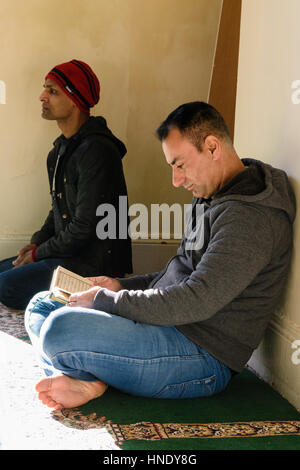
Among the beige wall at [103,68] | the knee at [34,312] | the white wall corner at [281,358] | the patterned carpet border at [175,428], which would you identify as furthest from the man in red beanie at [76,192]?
the patterned carpet border at [175,428]

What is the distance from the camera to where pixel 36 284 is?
3.44 m

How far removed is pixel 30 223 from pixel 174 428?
2.58 metres

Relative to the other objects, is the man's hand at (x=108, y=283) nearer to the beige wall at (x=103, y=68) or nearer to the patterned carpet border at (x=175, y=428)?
the patterned carpet border at (x=175, y=428)

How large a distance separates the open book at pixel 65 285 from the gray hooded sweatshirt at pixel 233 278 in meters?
0.17

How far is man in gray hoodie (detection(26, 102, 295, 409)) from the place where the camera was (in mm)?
1914

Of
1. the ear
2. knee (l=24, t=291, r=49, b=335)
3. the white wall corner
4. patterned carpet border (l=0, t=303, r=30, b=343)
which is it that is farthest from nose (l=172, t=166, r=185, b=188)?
patterned carpet border (l=0, t=303, r=30, b=343)

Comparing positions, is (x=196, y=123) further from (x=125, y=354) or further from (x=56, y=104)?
(x=56, y=104)

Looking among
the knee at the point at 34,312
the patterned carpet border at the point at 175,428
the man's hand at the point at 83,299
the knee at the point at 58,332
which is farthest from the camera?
the knee at the point at 34,312

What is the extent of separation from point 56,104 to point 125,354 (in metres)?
2.00

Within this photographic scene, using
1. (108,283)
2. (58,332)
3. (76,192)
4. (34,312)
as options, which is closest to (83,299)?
(58,332)

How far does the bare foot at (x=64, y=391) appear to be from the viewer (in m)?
1.97

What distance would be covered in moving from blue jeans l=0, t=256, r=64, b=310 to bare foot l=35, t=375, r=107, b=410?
147 centimetres

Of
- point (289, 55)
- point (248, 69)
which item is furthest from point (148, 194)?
point (289, 55)

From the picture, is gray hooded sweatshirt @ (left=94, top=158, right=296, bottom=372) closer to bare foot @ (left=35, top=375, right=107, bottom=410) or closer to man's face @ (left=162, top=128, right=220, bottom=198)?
man's face @ (left=162, top=128, right=220, bottom=198)
